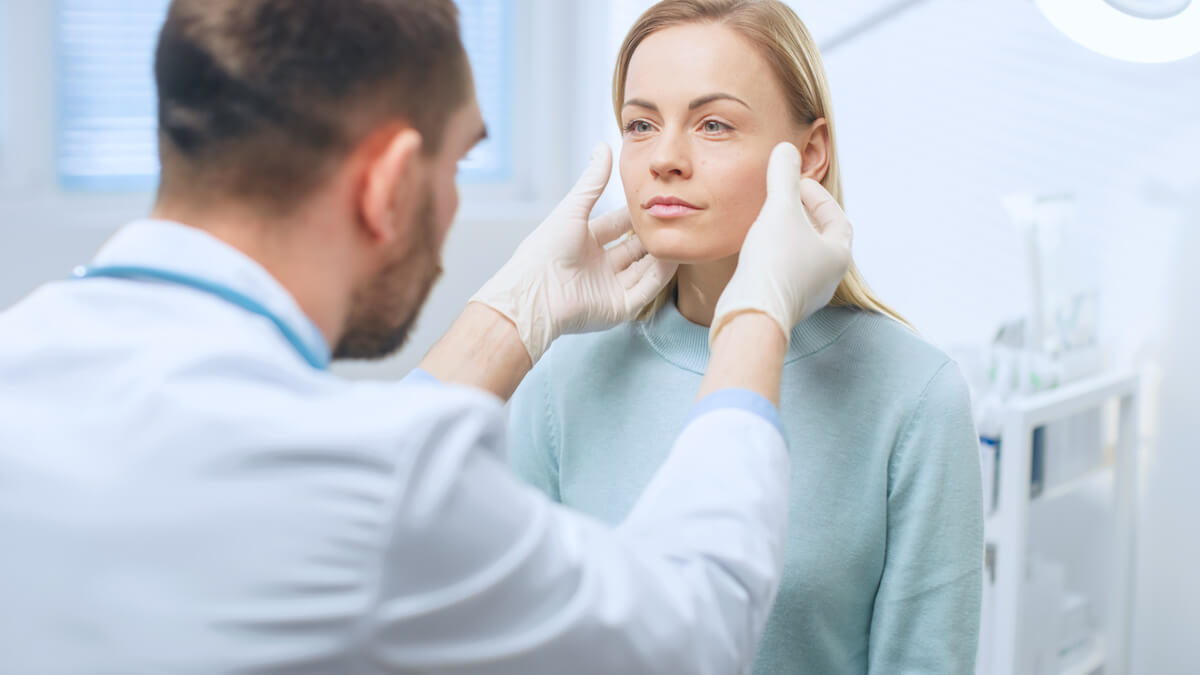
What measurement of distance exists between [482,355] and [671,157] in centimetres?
29

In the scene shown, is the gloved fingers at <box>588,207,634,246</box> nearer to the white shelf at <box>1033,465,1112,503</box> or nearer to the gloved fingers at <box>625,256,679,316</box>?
the gloved fingers at <box>625,256,679,316</box>

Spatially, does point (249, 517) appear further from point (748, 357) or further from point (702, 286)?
point (702, 286)

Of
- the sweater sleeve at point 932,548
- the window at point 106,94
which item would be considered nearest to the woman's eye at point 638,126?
the sweater sleeve at point 932,548

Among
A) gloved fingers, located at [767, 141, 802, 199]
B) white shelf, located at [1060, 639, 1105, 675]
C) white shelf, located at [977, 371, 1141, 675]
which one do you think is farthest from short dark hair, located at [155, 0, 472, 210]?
white shelf, located at [1060, 639, 1105, 675]

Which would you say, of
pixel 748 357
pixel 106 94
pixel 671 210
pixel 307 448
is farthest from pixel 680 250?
pixel 106 94

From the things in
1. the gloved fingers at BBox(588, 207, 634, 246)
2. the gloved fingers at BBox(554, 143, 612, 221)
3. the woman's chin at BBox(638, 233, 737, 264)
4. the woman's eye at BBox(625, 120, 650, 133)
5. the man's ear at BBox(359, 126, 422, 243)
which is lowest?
the gloved fingers at BBox(588, 207, 634, 246)

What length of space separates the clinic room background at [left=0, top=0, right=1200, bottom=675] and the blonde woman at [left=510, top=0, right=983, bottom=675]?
1.30 feet

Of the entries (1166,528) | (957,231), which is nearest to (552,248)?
(957,231)

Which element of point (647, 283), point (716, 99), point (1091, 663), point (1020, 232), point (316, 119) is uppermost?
point (316, 119)

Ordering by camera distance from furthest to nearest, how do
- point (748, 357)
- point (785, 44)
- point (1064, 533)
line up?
1. point (1064, 533)
2. point (785, 44)
3. point (748, 357)

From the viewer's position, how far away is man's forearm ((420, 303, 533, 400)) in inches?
46.2

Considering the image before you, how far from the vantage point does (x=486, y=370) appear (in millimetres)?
1186

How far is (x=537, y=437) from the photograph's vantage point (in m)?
1.28

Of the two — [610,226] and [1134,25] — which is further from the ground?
[1134,25]
